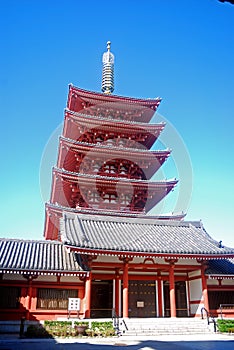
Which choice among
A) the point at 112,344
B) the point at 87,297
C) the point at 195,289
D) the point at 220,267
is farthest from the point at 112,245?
the point at 220,267

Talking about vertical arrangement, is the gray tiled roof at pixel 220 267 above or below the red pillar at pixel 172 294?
above

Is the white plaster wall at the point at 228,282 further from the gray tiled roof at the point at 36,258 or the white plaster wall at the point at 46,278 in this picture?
the white plaster wall at the point at 46,278

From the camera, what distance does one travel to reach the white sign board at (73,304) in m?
18.5

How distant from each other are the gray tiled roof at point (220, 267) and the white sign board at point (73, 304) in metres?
8.98

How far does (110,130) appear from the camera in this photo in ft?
96.5

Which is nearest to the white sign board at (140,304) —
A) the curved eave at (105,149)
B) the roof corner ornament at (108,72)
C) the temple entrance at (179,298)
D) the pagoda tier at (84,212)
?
the temple entrance at (179,298)

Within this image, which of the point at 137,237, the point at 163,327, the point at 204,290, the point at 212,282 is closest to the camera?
the point at 163,327

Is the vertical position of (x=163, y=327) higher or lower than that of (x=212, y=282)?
lower

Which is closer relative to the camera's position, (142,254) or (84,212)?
(142,254)

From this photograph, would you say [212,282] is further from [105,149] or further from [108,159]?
[105,149]

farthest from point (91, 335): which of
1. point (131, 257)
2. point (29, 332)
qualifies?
point (131, 257)

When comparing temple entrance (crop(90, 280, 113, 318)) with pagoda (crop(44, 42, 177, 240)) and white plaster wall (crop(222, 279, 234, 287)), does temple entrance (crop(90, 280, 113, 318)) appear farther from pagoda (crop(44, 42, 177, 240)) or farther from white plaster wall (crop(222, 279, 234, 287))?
white plaster wall (crop(222, 279, 234, 287))

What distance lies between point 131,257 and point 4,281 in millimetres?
8064

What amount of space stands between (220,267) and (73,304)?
433 inches
